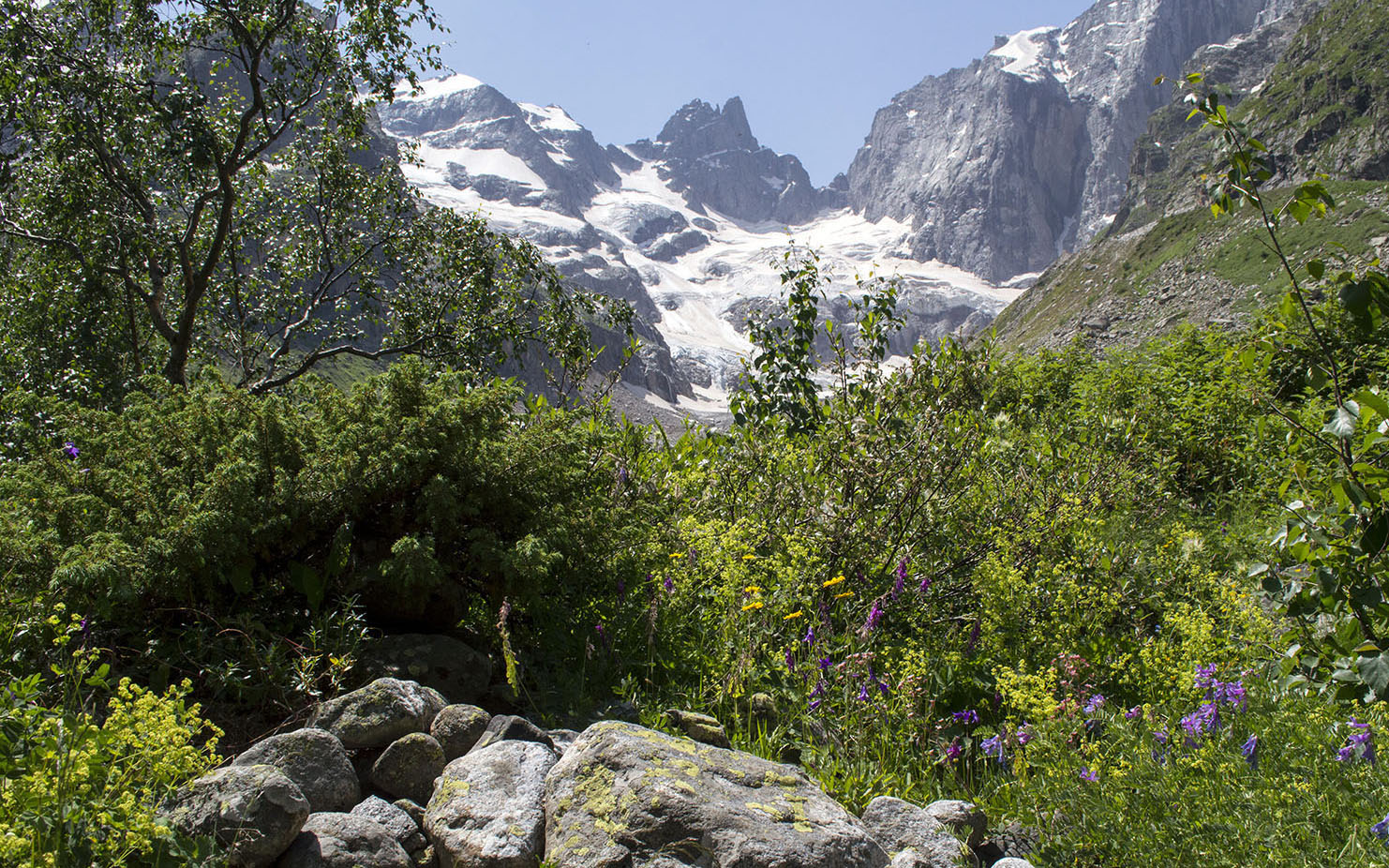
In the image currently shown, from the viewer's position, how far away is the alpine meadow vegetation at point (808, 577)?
272cm

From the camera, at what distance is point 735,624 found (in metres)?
4.76

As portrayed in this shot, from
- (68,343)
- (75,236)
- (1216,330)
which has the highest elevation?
(75,236)

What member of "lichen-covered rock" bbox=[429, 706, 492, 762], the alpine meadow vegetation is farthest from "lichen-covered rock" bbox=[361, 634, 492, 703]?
"lichen-covered rock" bbox=[429, 706, 492, 762]

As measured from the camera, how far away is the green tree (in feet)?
33.7

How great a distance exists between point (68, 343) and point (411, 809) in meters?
11.8

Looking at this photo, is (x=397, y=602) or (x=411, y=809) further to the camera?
(x=397, y=602)

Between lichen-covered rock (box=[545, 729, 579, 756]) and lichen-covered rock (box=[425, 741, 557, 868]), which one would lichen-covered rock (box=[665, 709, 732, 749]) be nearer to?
lichen-covered rock (box=[545, 729, 579, 756])

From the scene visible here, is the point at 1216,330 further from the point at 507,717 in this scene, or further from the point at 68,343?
the point at 68,343

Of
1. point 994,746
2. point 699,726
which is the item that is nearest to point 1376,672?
point 994,746

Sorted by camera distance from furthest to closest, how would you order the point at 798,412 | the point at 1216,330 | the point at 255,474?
the point at 1216,330, the point at 798,412, the point at 255,474

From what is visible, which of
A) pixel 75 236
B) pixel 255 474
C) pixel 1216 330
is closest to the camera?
pixel 255 474

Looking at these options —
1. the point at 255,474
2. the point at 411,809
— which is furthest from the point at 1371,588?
the point at 255,474

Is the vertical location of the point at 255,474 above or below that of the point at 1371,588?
above

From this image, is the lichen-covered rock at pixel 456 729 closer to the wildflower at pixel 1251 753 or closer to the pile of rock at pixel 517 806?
the pile of rock at pixel 517 806
